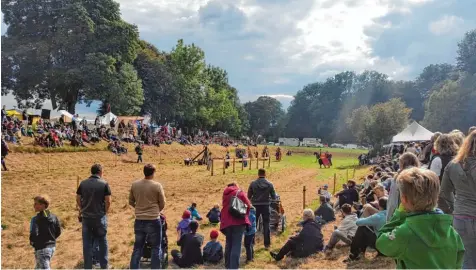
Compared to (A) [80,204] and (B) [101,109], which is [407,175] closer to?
(A) [80,204]

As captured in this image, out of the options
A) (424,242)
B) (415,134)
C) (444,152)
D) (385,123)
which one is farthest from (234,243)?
(385,123)

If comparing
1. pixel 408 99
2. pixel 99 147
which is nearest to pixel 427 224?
pixel 99 147

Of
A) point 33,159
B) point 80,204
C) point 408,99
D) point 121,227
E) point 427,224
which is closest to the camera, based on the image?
point 427,224

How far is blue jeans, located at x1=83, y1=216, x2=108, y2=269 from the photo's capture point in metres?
7.35

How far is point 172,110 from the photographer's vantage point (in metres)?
60.4

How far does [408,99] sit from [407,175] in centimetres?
12427

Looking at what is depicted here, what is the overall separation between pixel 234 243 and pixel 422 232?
4.88 m

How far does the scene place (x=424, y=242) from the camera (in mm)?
3076

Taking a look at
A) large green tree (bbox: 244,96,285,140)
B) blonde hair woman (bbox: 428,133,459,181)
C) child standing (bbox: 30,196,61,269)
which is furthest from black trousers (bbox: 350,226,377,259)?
large green tree (bbox: 244,96,285,140)

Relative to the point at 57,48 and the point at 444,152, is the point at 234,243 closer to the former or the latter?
the point at 444,152

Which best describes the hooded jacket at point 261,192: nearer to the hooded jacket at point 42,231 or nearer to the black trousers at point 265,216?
the black trousers at point 265,216

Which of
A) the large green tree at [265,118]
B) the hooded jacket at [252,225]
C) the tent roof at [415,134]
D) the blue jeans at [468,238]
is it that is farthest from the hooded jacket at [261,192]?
the large green tree at [265,118]

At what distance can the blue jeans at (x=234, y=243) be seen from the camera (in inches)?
297

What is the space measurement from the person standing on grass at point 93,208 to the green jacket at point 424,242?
529 cm
